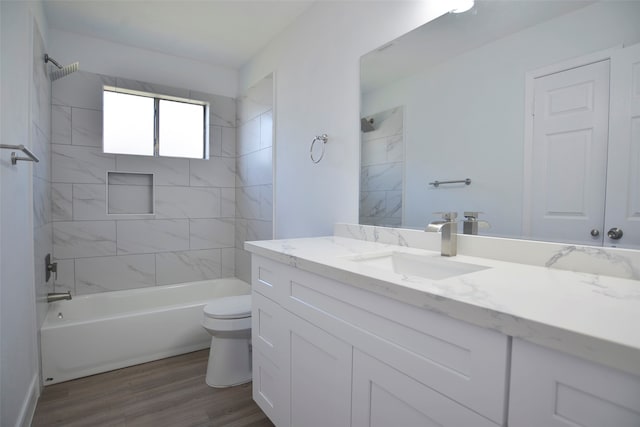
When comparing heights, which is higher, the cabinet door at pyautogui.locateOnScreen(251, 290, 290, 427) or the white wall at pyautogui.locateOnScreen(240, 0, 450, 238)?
the white wall at pyautogui.locateOnScreen(240, 0, 450, 238)

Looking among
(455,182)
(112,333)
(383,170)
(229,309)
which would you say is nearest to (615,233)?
(455,182)

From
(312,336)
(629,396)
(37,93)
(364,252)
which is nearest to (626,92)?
(629,396)

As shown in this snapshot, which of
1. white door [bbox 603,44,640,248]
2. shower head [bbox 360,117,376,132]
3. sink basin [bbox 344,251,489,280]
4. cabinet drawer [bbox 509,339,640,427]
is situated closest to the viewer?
cabinet drawer [bbox 509,339,640,427]

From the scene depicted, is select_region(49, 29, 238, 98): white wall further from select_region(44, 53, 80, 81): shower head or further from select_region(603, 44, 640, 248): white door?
select_region(603, 44, 640, 248): white door

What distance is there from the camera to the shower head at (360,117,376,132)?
1.80m

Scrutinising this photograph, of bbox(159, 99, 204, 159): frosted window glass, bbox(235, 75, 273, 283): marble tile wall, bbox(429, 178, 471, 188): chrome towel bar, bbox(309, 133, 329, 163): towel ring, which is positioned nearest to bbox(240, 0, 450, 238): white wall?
bbox(309, 133, 329, 163): towel ring

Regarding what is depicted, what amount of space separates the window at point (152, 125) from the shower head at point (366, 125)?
2.00 metres

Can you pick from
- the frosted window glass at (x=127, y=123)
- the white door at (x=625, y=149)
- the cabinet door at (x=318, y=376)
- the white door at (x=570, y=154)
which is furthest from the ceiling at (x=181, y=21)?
the cabinet door at (x=318, y=376)

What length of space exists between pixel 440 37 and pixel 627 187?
3.09 feet

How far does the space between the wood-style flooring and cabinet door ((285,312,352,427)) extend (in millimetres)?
593

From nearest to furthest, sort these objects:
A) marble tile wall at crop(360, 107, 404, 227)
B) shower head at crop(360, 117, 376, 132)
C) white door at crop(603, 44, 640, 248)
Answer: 1. white door at crop(603, 44, 640, 248)
2. marble tile wall at crop(360, 107, 404, 227)
3. shower head at crop(360, 117, 376, 132)

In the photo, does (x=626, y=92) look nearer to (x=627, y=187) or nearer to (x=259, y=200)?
(x=627, y=187)

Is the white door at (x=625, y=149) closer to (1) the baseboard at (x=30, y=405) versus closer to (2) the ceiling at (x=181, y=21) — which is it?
(2) the ceiling at (x=181, y=21)

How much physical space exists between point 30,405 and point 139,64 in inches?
103
